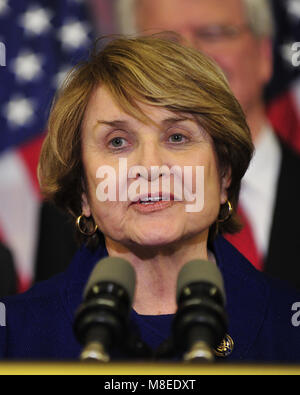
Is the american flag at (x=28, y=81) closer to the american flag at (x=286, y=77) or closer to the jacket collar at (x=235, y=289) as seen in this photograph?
the american flag at (x=286, y=77)

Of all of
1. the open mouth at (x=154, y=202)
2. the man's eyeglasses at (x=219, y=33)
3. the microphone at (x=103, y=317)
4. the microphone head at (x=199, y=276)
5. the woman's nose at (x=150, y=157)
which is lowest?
the microphone at (x=103, y=317)

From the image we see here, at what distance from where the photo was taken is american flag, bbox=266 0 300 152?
2.35 m

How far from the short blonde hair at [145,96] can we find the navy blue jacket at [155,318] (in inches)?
7.7

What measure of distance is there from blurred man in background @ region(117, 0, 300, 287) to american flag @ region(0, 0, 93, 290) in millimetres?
216

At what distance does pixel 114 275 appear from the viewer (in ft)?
2.86

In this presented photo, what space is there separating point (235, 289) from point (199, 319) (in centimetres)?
65

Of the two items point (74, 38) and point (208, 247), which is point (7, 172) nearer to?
point (74, 38)

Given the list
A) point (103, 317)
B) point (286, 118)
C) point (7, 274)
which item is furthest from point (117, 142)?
point (286, 118)

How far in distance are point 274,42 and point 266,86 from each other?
16 centimetres

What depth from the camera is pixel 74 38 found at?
7.73 ft

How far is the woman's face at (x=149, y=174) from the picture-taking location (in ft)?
3.95

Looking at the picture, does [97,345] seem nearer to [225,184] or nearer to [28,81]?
[225,184]

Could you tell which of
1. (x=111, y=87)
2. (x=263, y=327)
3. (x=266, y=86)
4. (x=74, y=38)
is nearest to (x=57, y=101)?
(x=111, y=87)

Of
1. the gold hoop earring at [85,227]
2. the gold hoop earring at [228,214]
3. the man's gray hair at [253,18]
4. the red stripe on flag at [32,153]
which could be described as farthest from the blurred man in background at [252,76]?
the gold hoop earring at [85,227]
